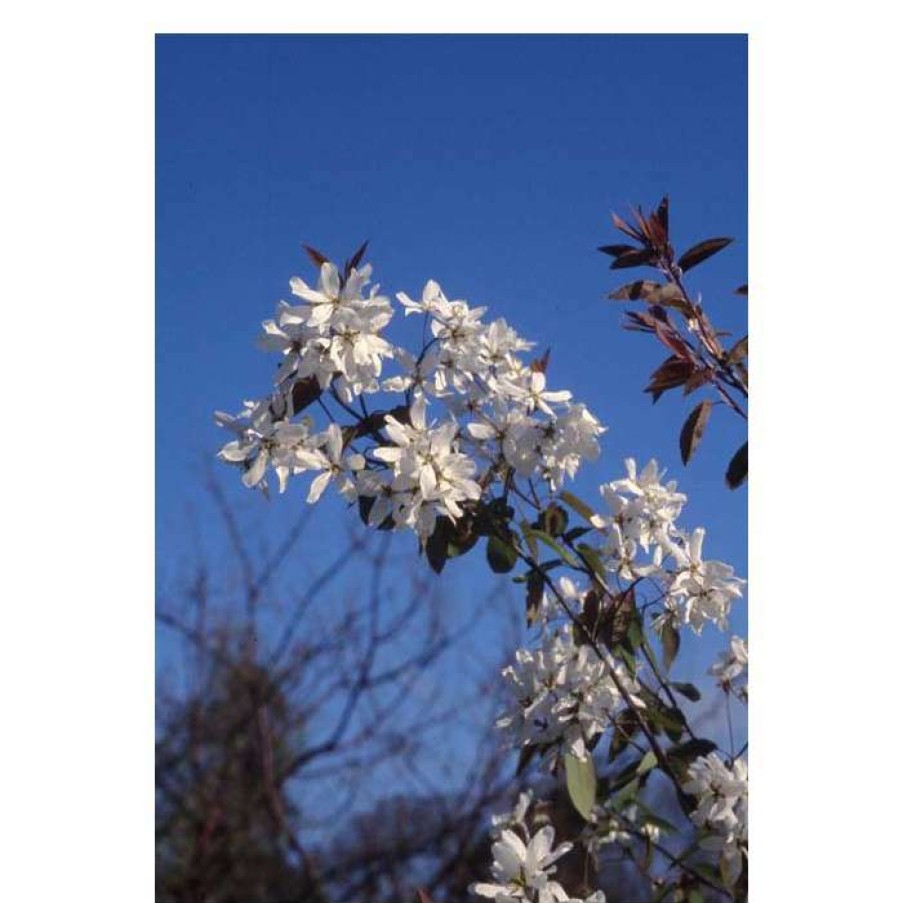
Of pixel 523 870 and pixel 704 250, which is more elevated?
pixel 704 250

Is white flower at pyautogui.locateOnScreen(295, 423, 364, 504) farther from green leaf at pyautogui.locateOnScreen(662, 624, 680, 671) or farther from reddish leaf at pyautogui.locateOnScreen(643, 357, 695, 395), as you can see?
green leaf at pyautogui.locateOnScreen(662, 624, 680, 671)

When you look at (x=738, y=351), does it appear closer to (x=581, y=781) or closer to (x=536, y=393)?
(x=536, y=393)

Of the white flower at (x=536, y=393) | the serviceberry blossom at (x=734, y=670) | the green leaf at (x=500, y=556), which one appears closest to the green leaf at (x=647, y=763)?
the serviceberry blossom at (x=734, y=670)

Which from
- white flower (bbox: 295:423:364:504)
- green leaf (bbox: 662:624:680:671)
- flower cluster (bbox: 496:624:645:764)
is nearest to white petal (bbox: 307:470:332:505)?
white flower (bbox: 295:423:364:504)

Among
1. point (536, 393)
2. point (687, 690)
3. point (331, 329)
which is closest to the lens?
point (331, 329)

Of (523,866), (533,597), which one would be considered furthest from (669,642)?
(523,866)
